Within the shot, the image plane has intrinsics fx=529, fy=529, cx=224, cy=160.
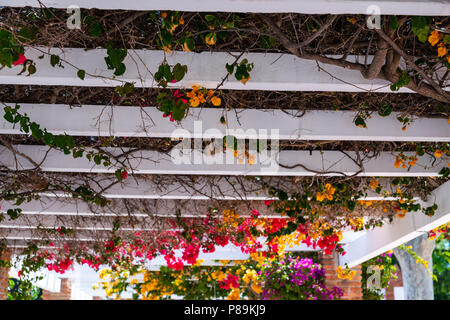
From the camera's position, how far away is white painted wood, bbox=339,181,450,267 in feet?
14.8

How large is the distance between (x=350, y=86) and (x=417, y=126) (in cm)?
91

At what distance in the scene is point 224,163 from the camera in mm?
3900

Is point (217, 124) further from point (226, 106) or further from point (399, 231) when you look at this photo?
point (399, 231)

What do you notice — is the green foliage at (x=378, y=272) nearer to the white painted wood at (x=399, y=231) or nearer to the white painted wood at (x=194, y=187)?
the white painted wood at (x=399, y=231)

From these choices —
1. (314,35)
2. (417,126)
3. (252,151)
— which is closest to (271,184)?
(252,151)

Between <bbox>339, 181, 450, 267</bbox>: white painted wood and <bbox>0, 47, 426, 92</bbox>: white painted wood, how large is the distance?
2.20 m

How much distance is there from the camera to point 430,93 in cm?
273

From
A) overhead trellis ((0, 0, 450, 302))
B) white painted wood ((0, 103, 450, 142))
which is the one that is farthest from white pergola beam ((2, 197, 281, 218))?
white painted wood ((0, 103, 450, 142))

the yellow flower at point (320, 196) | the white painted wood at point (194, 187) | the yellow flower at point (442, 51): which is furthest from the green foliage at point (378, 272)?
the yellow flower at point (442, 51)

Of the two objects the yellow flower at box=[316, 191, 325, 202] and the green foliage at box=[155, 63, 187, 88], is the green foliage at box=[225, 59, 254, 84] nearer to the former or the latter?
the green foliage at box=[155, 63, 187, 88]

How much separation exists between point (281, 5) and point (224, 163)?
2069mm
